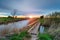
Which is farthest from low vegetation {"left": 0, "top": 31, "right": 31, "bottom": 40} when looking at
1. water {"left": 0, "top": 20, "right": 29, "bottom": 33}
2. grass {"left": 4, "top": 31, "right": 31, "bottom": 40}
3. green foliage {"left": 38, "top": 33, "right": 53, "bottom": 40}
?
green foliage {"left": 38, "top": 33, "right": 53, "bottom": 40}

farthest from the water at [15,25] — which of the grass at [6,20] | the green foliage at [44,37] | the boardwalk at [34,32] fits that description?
the green foliage at [44,37]

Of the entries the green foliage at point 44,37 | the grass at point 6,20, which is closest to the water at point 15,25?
the grass at point 6,20

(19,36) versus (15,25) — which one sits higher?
(15,25)

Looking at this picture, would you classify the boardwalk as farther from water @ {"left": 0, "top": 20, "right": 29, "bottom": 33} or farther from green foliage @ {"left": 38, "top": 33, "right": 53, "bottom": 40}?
water @ {"left": 0, "top": 20, "right": 29, "bottom": 33}

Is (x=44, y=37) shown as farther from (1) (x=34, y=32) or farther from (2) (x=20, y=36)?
(2) (x=20, y=36)

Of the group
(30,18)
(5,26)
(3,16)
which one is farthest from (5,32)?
(30,18)

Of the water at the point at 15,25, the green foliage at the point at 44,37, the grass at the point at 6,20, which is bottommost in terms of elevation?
the green foliage at the point at 44,37

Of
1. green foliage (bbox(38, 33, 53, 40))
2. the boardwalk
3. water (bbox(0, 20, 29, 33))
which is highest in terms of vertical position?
water (bbox(0, 20, 29, 33))

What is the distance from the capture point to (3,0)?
7.83ft

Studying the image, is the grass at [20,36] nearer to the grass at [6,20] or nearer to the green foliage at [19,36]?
the green foliage at [19,36]

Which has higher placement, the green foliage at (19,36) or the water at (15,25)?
the water at (15,25)

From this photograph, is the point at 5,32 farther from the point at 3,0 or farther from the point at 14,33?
the point at 3,0

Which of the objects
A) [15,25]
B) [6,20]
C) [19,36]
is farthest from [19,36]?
[6,20]

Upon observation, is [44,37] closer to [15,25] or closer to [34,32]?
[34,32]
